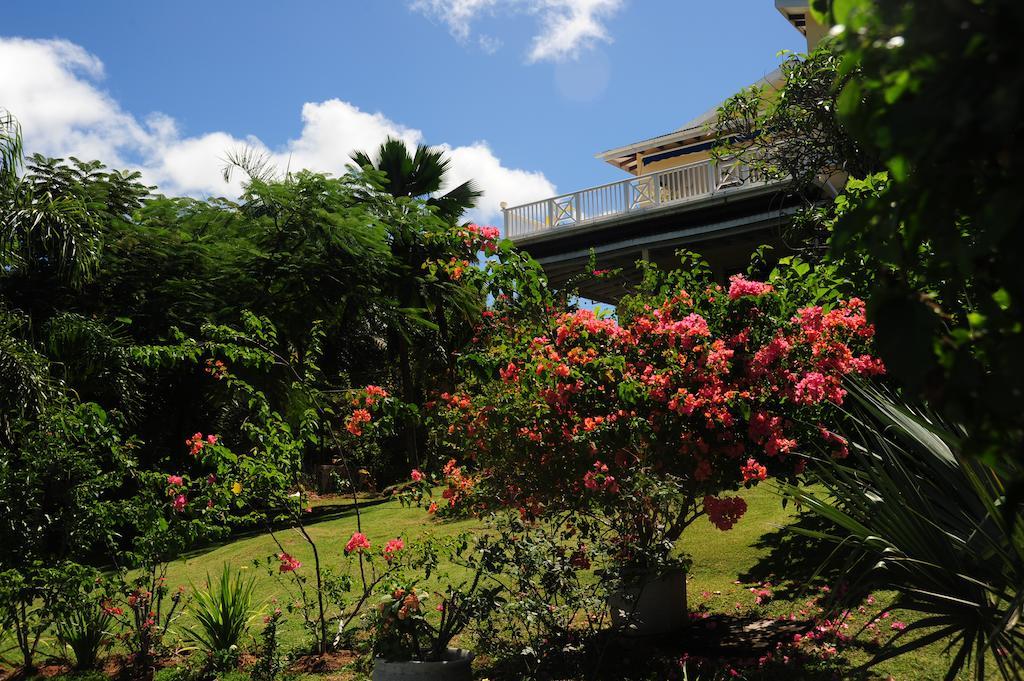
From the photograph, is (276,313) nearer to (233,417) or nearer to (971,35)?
(233,417)

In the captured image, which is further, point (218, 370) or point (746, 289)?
point (218, 370)

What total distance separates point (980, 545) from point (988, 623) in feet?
1.25

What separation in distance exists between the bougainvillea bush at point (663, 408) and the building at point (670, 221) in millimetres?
9152

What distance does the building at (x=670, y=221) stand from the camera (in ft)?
53.9

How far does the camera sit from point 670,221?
17562 millimetres

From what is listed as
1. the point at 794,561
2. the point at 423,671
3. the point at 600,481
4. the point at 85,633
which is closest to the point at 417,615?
the point at 423,671

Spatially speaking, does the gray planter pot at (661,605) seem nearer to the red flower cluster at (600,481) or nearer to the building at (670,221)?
the red flower cluster at (600,481)

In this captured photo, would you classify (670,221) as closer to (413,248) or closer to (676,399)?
(413,248)

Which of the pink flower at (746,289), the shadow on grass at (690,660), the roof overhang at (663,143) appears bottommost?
the shadow on grass at (690,660)

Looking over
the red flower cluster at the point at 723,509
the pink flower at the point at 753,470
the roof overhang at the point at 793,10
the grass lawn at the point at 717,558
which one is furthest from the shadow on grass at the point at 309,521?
the roof overhang at the point at 793,10

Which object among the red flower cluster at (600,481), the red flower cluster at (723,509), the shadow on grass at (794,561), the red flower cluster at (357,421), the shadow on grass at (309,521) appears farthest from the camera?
the shadow on grass at (309,521)

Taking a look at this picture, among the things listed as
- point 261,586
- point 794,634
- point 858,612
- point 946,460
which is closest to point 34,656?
point 261,586

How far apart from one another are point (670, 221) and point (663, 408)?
1190 centimetres

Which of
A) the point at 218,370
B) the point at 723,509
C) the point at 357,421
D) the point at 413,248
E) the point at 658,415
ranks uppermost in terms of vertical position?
the point at 413,248
